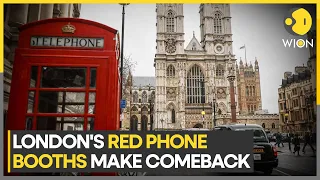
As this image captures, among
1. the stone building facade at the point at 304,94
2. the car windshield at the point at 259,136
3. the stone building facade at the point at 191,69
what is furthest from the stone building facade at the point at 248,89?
the car windshield at the point at 259,136

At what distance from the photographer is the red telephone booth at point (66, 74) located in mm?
2930

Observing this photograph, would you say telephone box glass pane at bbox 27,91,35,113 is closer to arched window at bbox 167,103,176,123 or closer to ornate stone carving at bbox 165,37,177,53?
arched window at bbox 167,103,176,123

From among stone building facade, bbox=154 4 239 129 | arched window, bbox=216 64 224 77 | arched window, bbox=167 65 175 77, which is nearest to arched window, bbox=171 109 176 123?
stone building facade, bbox=154 4 239 129

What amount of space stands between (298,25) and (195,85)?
38124 mm

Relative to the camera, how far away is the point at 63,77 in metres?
3.12

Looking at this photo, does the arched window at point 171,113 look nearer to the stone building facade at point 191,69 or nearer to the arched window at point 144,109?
the stone building facade at point 191,69

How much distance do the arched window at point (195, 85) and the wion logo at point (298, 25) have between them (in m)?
37.2

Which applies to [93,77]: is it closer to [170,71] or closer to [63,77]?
[63,77]

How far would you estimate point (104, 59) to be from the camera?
3.09m

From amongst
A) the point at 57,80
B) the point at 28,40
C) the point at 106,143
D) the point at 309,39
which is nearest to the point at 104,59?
the point at 57,80

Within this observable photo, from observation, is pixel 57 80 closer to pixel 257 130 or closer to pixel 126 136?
pixel 126 136

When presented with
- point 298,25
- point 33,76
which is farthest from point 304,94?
point 33,76

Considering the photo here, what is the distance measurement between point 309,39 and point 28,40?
5013mm

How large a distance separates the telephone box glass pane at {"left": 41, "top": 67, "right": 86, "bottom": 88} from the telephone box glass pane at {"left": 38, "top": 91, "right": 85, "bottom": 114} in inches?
4.7
